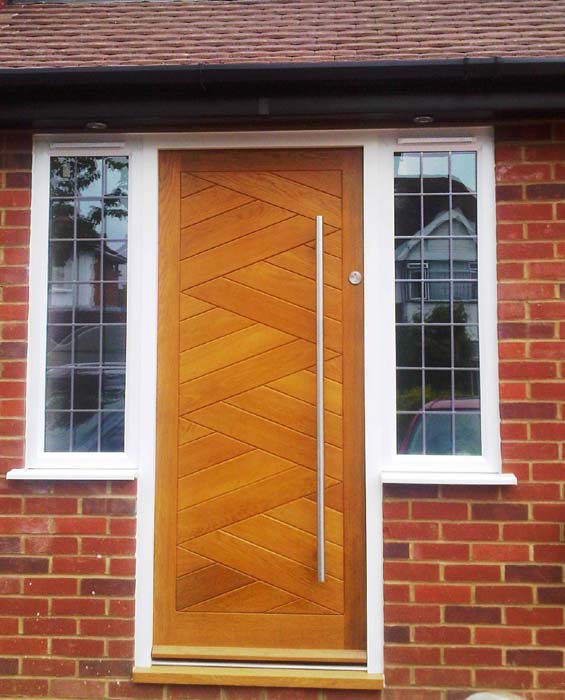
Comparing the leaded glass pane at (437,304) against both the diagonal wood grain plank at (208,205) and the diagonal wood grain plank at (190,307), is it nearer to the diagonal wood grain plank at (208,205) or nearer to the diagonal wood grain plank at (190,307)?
the diagonal wood grain plank at (208,205)

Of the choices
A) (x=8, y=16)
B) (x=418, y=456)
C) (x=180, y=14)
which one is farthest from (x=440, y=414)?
(x=8, y=16)

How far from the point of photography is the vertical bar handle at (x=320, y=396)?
11.8ft

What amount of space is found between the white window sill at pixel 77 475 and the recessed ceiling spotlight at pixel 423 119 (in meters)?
2.33

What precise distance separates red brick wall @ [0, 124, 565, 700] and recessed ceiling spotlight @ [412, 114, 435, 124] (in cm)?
36

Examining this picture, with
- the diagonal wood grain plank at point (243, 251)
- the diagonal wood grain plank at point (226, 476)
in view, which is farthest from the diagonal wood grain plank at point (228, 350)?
the diagonal wood grain plank at point (226, 476)

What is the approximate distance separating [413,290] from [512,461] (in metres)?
1.00

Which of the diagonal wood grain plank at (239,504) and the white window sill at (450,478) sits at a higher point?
the white window sill at (450,478)

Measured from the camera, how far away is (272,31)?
Result: 4137mm

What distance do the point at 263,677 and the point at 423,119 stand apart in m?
2.95

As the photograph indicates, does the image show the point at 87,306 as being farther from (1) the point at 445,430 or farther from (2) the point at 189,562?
(1) the point at 445,430

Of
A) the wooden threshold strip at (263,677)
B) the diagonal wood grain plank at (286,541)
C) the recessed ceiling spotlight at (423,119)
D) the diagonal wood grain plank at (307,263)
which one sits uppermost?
the recessed ceiling spotlight at (423,119)

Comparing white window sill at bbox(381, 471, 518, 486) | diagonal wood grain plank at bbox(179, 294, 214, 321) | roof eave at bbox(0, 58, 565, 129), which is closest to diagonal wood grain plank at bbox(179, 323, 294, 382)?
diagonal wood grain plank at bbox(179, 294, 214, 321)

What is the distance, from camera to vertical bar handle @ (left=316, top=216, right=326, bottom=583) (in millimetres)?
3596

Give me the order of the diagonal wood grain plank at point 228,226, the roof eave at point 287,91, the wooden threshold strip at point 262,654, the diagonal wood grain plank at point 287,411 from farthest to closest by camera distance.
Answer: the diagonal wood grain plank at point 228,226 → the diagonal wood grain plank at point 287,411 → the wooden threshold strip at point 262,654 → the roof eave at point 287,91
